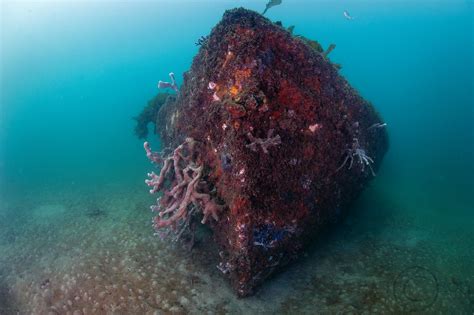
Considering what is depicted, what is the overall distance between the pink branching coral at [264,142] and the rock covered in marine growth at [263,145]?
0.01m

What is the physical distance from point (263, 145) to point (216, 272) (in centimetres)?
278

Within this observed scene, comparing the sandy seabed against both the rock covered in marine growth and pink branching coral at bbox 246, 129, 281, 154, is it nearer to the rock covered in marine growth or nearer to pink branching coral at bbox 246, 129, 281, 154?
the rock covered in marine growth

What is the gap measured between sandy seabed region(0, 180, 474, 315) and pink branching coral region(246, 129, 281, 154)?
2.62 meters

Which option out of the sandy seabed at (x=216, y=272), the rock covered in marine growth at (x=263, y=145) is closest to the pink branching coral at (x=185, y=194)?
the rock covered in marine growth at (x=263, y=145)

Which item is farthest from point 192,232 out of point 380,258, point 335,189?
point 380,258

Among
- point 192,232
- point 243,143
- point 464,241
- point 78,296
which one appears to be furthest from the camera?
point 464,241

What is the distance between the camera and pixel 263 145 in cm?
454

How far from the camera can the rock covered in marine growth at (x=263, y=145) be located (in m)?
4.68

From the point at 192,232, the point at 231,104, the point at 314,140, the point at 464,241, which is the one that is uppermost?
the point at 231,104

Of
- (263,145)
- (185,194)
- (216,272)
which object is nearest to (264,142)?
(263,145)

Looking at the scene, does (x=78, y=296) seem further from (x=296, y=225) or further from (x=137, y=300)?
(x=296, y=225)

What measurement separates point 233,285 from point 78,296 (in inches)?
109

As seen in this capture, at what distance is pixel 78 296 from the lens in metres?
5.47

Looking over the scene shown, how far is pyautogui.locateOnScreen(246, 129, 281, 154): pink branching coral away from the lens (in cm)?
454
